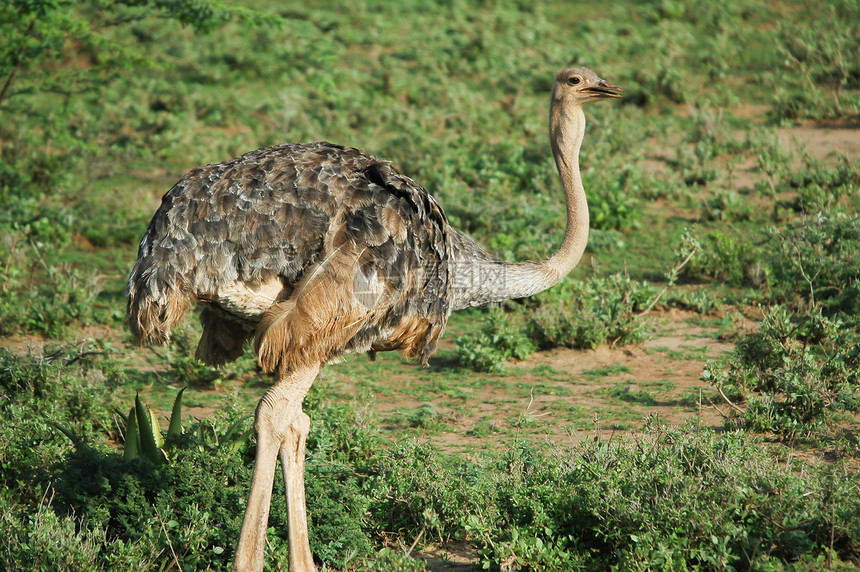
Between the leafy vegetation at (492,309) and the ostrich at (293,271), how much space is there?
0.34 m

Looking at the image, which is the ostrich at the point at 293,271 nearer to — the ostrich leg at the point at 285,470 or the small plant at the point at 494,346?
the ostrich leg at the point at 285,470

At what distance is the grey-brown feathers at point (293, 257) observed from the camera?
404 centimetres

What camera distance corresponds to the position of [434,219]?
4.53 m

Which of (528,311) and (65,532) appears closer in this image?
(65,532)

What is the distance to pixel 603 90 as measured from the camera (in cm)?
511

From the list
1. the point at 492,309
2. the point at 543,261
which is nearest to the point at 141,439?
the point at 543,261

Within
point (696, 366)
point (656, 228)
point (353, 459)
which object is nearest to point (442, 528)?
point (353, 459)

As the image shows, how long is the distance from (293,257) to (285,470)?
3.04 ft

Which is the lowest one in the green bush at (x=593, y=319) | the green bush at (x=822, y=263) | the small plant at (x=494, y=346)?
the small plant at (x=494, y=346)

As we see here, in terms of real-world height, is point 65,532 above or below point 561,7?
below

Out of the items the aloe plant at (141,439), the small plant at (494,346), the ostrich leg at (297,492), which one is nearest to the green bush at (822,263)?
the small plant at (494,346)

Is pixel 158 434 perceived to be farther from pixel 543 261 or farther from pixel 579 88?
pixel 579 88

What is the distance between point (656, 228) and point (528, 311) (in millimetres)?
1994

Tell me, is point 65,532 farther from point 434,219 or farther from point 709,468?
point 709,468
